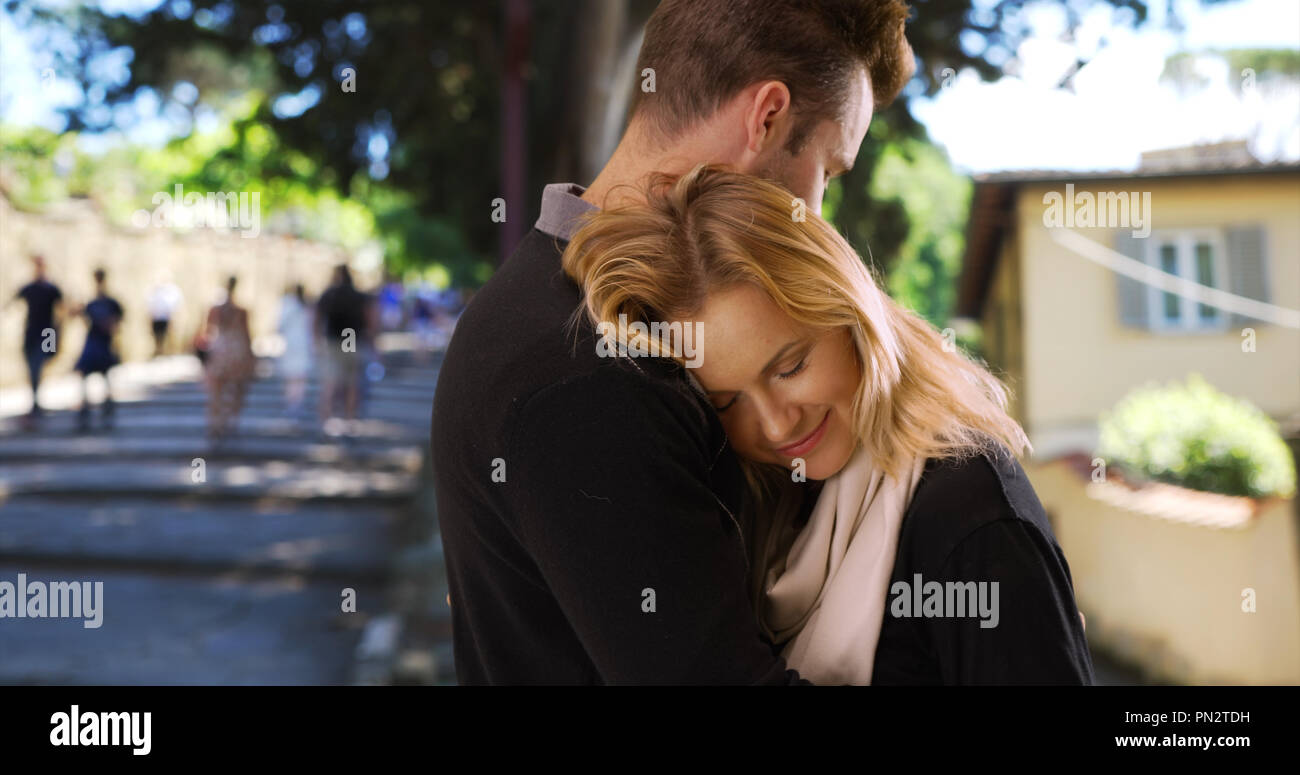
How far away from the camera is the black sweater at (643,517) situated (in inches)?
53.5

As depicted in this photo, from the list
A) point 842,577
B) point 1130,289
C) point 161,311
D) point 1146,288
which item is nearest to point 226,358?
point 161,311

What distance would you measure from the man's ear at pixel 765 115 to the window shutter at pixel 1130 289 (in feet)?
44.3

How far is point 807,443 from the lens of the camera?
162 centimetres

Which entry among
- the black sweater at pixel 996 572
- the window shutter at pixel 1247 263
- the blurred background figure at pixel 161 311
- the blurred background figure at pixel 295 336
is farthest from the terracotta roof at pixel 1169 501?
the blurred background figure at pixel 161 311

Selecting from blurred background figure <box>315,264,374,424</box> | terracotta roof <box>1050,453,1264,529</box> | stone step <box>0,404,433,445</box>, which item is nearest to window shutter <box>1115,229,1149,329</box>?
terracotta roof <box>1050,453,1264,529</box>

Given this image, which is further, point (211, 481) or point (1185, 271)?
point (1185, 271)

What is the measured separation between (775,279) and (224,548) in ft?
27.0

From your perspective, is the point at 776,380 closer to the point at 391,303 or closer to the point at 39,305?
the point at 39,305

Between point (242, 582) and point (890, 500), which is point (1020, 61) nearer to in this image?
point (890, 500)

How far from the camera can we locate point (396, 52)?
6.72m

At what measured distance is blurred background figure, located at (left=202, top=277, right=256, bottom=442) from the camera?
11.8m
